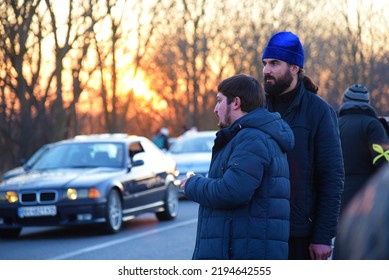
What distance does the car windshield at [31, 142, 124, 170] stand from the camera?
14.4 metres

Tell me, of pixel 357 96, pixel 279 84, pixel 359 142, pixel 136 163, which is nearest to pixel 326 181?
pixel 279 84

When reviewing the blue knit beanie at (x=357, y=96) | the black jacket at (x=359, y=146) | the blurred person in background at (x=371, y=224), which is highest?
the blurred person in background at (x=371, y=224)

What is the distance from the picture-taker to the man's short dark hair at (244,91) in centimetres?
422

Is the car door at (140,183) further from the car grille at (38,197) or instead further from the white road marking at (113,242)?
the car grille at (38,197)

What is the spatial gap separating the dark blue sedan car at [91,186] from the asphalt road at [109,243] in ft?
0.88

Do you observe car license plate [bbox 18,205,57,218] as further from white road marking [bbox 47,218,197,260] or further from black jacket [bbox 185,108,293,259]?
black jacket [bbox 185,108,293,259]

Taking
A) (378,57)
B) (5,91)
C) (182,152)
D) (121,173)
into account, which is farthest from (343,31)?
(121,173)

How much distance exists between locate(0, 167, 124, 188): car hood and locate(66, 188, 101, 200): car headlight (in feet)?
0.28

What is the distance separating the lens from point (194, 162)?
21297 mm

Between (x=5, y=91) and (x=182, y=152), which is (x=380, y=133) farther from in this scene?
(x=5, y=91)

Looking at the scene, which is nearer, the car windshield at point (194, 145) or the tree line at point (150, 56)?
the car windshield at point (194, 145)

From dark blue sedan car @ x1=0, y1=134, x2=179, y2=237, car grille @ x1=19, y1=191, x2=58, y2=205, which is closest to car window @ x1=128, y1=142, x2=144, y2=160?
dark blue sedan car @ x1=0, y1=134, x2=179, y2=237

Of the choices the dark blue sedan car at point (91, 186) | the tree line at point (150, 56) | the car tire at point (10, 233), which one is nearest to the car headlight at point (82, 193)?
the dark blue sedan car at point (91, 186)

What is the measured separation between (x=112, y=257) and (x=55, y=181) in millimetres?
2899
